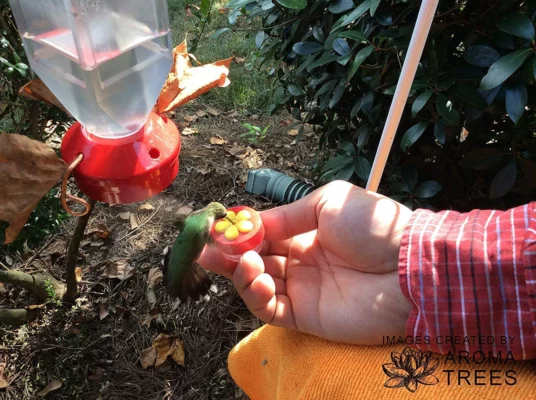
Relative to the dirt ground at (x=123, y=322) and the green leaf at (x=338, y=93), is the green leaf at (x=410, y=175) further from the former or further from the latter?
the dirt ground at (x=123, y=322)

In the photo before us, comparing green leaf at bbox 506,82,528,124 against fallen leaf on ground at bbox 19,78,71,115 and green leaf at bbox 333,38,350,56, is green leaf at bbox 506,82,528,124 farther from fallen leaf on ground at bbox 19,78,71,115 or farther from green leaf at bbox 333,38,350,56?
fallen leaf on ground at bbox 19,78,71,115

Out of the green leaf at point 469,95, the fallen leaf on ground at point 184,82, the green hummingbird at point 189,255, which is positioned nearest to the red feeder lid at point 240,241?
the green hummingbird at point 189,255

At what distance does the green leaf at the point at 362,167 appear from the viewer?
166 centimetres

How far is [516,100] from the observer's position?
3.89 ft

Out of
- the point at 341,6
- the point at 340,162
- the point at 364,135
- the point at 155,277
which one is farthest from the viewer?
the point at 155,277

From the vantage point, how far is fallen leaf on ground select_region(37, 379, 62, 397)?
161 cm

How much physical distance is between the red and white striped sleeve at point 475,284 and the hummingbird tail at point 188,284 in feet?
1.69

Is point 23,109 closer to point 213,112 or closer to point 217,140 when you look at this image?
point 217,140

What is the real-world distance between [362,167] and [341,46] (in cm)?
42

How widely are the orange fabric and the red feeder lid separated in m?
0.25

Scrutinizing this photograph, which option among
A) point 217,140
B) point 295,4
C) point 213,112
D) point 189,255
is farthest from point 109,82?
point 213,112

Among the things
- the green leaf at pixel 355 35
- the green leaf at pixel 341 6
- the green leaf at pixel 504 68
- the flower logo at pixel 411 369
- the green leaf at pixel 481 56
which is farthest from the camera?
the green leaf at pixel 341 6

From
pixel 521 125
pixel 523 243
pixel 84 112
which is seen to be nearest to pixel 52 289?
pixel 84 112

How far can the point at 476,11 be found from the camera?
54.6 inches
